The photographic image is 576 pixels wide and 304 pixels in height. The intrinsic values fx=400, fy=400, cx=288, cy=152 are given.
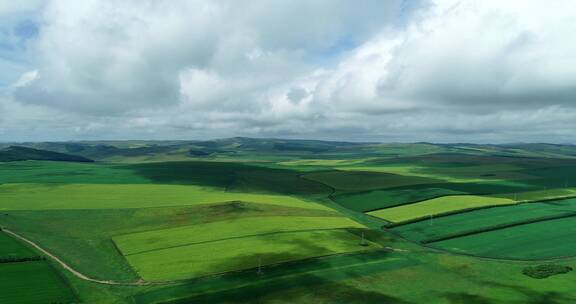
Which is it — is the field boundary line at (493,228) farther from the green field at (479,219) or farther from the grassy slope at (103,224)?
the grassy slope at (103,224)

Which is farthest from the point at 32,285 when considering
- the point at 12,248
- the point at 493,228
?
the point at 493,228

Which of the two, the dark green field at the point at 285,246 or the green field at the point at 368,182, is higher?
the green field at the point at 368,182

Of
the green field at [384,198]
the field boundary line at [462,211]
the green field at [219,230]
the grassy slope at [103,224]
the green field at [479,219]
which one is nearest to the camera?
the grassy slope at [103,224]

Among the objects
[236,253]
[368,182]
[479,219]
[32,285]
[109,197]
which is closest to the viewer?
[32,285]

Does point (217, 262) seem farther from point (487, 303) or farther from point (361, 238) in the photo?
point (487, 303)

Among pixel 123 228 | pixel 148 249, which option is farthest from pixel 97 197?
pixel 148 249

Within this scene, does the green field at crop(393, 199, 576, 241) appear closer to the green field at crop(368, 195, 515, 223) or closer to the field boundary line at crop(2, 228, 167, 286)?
the green field at crop(368, 195, 515, 223)

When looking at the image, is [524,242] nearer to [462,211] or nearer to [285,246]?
[462,211]

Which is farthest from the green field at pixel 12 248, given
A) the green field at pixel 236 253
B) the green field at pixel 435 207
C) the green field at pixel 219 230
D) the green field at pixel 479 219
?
the green field at pixel 435 207
